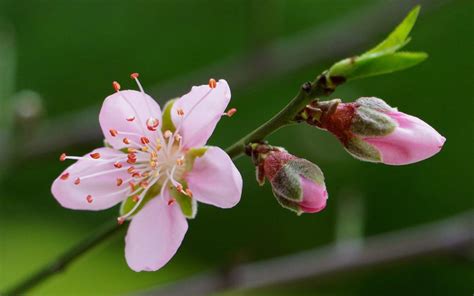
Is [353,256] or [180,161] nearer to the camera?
[180,161]

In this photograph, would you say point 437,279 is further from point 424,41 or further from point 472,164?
point 424,41

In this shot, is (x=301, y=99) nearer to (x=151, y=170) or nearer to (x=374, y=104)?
(x=374, y=104)

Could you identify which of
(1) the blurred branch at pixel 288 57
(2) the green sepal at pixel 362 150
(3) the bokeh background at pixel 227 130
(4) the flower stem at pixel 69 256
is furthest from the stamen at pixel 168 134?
(3) the bokeh background at pixel 227 130

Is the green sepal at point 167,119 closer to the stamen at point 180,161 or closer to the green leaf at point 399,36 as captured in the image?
the stamen at point 180,161

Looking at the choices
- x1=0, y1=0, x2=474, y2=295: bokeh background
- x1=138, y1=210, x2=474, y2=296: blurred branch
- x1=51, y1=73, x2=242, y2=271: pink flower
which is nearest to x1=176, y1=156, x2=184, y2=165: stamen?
x1=51, y1=73, x2=242, y2=271: pink flower

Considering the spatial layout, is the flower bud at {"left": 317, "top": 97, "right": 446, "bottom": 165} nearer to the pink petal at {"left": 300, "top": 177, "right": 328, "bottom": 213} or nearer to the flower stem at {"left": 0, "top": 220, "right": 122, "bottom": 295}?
the pink petal at {"left": 300, "top": 177, "right": 328, "bottom": 213}

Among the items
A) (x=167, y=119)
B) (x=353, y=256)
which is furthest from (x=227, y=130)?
(x=167, y=119)

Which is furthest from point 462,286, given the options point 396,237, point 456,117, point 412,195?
point 396,237
